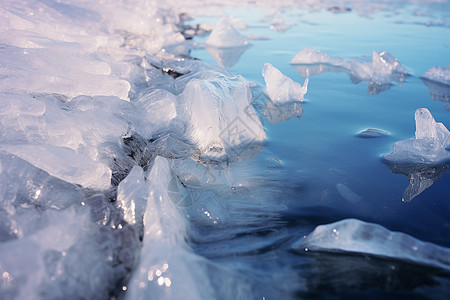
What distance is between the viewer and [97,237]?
1037 mm

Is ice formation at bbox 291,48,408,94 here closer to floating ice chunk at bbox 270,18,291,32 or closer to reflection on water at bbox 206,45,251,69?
reflection on water at bbox 206,45,251,69

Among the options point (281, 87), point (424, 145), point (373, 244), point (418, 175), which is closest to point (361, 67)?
point (281, 87)

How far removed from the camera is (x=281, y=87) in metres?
2.47

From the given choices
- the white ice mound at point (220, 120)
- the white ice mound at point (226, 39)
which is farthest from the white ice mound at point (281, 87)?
the white ice mound at point (226, 39)

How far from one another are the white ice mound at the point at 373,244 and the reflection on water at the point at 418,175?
14.4 inches

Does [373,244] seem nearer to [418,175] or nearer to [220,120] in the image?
[418,175]

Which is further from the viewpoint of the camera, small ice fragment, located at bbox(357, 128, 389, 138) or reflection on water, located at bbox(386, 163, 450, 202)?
small ice fragment, located at bbox(357, 128, 389, 138)

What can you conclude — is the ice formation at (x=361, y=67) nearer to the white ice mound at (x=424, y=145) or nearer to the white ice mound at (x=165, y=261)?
the white ice mound at (x=424, y=145)

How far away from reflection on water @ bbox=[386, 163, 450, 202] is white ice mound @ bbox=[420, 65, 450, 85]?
1.61 meters

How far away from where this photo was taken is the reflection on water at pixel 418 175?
1457 millimetres

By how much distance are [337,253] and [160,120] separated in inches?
52.1

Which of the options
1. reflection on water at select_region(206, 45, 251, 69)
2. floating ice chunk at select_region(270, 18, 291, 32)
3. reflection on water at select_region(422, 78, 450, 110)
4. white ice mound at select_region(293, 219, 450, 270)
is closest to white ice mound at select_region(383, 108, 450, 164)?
white ice mound at select_region(293, 219, 450, 270)

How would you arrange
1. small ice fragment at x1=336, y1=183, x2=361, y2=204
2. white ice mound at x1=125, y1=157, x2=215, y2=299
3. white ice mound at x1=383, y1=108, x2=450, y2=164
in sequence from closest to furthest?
white ice mound at x1=125, y1=157, x2=215, y2=299 < small ice fragment at x1=336, y1=183, x2=361, y2=204 < white ice mound at x1=383, y1=108, x2=450, y2=164

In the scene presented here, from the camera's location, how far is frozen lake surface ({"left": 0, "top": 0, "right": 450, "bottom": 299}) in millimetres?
973
